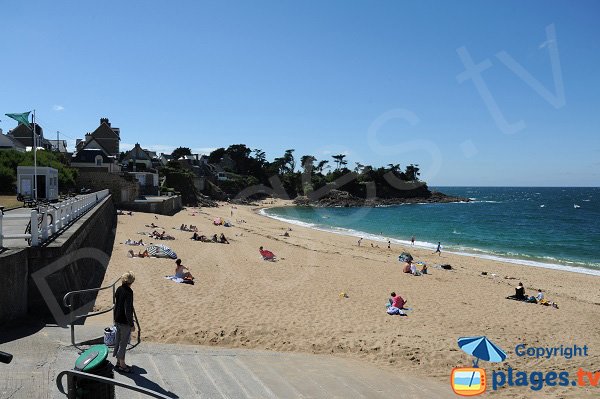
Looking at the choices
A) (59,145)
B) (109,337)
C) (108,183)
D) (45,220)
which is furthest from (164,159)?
(109,337)

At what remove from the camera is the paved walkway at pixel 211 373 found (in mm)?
5758

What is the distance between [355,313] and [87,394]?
9.22 metres

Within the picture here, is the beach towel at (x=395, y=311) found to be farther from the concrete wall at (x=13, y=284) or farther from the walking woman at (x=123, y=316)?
the concrete wall at (x=13, y=284)

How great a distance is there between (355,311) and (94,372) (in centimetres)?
928

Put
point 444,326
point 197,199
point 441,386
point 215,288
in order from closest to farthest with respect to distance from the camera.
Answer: point 441,386 < point 444,326 < point 215,288 < point 197,199

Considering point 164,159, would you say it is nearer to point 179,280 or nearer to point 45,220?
point 179,280

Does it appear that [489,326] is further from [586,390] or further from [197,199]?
[197,199]

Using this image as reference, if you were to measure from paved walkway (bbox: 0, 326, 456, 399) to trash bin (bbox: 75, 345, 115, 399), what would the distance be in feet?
4.57

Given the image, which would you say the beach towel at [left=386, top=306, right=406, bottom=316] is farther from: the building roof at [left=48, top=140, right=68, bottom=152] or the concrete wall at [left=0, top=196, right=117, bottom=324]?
the building roof at [left=48, top=140, right=68, bottom=152]

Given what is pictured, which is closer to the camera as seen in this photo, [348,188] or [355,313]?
[355,313]

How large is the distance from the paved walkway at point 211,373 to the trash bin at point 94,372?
1.39 m

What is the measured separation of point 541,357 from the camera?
Result: 1003cm

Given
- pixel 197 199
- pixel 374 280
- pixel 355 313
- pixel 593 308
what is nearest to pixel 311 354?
pixel 355 313

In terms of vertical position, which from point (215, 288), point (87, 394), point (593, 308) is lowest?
point (593, 308)
